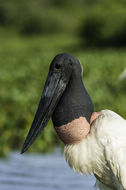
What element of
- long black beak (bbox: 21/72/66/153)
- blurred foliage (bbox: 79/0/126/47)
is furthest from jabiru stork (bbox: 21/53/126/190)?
blurred foliage (bbox: 79/0/126/47)

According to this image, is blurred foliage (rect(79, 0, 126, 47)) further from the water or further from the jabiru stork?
the jabiru stork

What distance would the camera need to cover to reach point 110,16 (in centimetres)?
4497

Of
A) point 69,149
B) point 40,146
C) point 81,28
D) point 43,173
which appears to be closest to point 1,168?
point 43,173

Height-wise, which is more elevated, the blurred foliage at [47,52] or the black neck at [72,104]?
the black neck at [72,104]

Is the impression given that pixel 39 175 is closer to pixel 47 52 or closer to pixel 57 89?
pixel 57 89

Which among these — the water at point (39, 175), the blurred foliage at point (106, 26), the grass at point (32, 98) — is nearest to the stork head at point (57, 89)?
the water at point (39, 175)

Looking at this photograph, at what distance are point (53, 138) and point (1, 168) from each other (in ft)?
5.79

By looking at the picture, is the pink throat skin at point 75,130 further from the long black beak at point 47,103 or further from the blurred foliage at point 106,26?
the blurred foliage at point 106,26

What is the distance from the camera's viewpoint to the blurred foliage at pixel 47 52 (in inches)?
373

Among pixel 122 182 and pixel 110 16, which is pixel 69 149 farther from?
pixel 110 16

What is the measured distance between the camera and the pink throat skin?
4.79 meters

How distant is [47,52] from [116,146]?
3099 cm

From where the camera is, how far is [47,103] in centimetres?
486

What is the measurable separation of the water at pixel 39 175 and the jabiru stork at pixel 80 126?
1721 millimetres
